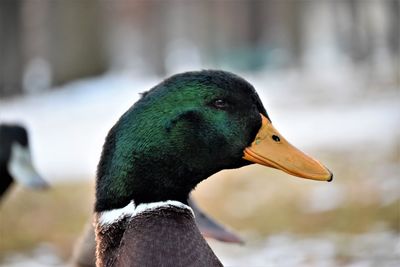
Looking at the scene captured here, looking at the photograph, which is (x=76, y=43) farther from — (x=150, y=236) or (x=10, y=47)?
(x=150, y=236)

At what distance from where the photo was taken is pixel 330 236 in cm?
641

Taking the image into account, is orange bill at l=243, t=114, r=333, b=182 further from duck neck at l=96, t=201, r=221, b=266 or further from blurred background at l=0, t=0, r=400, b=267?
blurred background at l=0, t=0, r=400, b=267

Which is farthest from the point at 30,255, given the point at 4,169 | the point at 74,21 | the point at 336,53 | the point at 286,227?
the point at 336,53

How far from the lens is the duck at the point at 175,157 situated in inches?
120

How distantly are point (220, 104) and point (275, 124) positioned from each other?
32.8ft

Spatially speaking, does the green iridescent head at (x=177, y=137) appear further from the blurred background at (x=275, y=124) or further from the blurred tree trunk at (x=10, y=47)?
the blurred tree trunk at (x=10, y=47)

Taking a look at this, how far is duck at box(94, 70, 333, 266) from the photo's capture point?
304cm

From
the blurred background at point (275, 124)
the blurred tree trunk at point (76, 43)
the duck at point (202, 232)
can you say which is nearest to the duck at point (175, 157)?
the duck at point (202, 232)

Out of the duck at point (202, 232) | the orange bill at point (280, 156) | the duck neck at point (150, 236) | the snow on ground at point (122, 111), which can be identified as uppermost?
the orange bill at point (280, 156)

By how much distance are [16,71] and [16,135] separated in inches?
482

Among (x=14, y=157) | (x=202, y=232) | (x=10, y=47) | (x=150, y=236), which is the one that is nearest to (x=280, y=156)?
(x=150, y=236)

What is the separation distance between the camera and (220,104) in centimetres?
318

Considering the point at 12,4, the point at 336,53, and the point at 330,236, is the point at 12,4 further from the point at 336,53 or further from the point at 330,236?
the point at 336,53

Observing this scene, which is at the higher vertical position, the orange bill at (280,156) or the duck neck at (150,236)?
the orange bill at (280,156)
